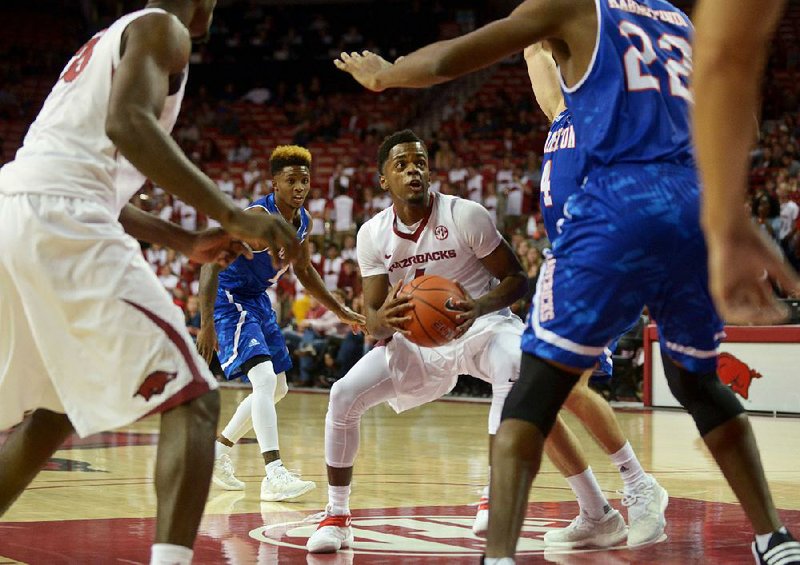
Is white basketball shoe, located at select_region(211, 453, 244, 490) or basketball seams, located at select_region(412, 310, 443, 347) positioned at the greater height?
basketball seams, located at select_region(412, 310, 443, 347)

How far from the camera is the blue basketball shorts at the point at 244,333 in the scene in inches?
292

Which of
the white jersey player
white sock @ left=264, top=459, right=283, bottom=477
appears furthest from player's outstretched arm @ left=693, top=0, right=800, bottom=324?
white sock @ left=264, top=459, right=283, bottom=477

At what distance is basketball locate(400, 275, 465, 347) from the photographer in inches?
184

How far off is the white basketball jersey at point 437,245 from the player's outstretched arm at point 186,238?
187 centimetres

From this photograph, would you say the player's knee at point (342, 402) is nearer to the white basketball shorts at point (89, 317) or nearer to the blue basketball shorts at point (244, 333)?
the white basketball shorts at point (89, 317)

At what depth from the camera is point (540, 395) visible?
3471 millimetres

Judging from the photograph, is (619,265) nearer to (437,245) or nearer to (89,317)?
(89,317)

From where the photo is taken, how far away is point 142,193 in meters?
22.0

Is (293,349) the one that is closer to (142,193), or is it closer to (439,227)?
(142,193)

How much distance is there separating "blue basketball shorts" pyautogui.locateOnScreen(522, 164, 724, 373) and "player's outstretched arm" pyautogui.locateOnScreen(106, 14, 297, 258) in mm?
843

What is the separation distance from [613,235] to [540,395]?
534mm

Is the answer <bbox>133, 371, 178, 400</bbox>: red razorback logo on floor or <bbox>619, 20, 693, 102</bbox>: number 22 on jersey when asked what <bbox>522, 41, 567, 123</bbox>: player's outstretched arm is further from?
<bbox>133, 371, 178, 400</bbox>: red razorback logo on floor

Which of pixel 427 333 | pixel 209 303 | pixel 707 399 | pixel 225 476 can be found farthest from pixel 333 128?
pixel 707 399

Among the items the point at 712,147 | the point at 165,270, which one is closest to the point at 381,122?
the point at 165,270
